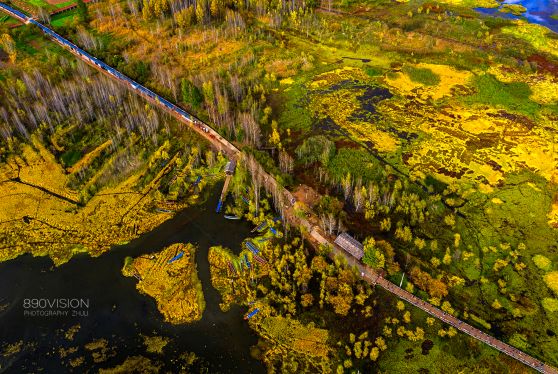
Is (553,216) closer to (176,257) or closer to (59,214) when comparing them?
(176,257)

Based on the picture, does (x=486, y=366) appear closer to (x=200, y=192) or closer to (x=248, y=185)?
(x=248, y=185)

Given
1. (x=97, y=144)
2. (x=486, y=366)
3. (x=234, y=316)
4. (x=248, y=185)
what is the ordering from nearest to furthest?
1. (x=486, y=366)
2. (x=234, y=316)
3. (x=248, y=185)
4. (x=97, y=144)

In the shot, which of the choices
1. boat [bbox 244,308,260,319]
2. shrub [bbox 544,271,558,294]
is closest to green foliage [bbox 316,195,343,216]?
boat [bbox 244,308,260,319]

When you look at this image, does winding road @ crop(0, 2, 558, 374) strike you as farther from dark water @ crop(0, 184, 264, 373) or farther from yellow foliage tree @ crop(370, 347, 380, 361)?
dark water @ crop(0, 184, 264, 373)

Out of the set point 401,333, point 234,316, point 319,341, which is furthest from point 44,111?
point 401,333

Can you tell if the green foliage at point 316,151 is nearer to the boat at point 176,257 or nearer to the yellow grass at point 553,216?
the boat at point 176,257

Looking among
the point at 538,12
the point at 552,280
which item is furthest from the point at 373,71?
the point at 538,12

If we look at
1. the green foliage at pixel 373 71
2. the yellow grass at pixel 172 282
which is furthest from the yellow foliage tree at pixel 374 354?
the green foliage at pixel 373 71
